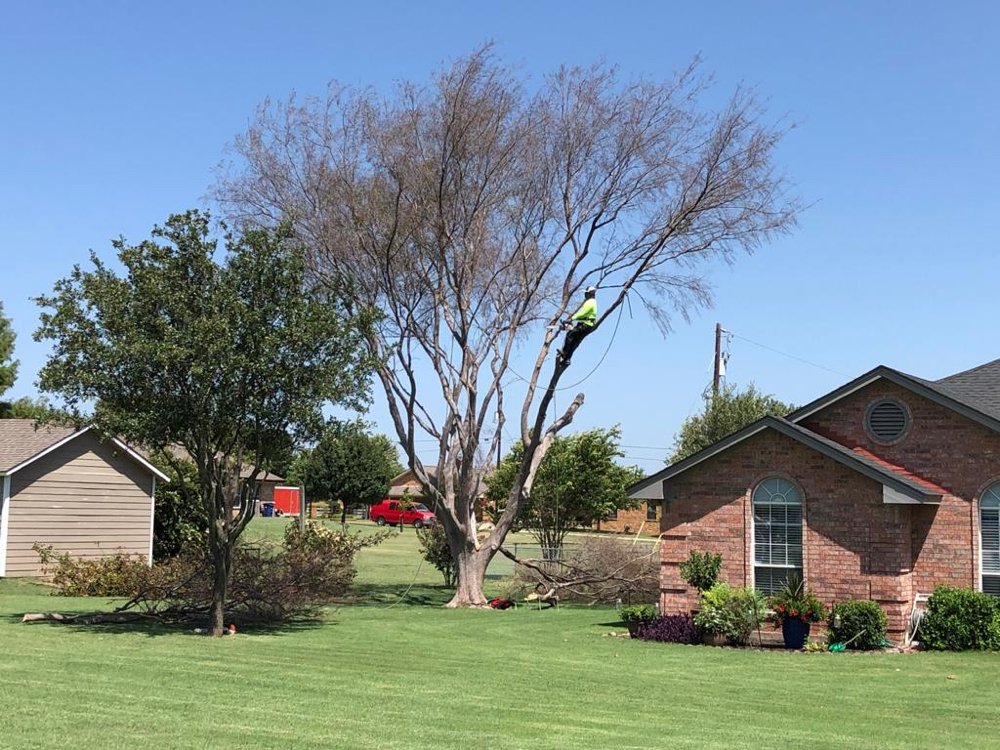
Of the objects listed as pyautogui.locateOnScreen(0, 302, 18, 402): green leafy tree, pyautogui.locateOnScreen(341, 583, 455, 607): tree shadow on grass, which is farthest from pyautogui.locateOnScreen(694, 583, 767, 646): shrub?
pyautogui.locateOnScreen(0, 302, 18, 402): green leafy tree

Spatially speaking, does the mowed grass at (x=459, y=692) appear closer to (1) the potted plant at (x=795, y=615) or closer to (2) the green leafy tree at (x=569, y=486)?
(1) the potted plant at (x=795, y=615)

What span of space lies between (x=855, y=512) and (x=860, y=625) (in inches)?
78.9

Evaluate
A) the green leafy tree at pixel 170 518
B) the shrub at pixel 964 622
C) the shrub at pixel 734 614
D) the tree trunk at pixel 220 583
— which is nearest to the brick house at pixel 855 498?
the shrub at pixel 964 622

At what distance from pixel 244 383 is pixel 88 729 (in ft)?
29.0

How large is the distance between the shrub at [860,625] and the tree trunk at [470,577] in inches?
384

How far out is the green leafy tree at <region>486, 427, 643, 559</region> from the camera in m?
35.2

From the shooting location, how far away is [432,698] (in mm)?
12352

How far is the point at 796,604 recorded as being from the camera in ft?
62.3

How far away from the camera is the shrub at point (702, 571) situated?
20422mm

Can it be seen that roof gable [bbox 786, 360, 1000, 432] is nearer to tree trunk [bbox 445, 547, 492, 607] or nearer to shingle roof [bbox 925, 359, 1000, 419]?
shingle roof [bbox 925, 359, 1000, 419]

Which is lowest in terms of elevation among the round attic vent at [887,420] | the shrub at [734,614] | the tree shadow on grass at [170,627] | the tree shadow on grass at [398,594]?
the tree shadow on grass at [398,594]

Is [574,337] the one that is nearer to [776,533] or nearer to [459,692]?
[776,533]

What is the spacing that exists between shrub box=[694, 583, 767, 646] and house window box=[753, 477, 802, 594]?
1.18 metres

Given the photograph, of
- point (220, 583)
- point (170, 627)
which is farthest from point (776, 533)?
point (170, 627)
